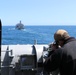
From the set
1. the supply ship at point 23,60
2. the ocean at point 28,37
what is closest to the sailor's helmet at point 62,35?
the supply ship at point 23,60

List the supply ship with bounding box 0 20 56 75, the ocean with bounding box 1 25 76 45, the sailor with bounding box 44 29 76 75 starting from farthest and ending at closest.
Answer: the ocean with bounding box 1 25 76 45
the supply ship with bounding box 0 20 56 75
the sailor with bounding box 44 29 76 75

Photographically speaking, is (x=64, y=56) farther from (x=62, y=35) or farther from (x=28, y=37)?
(x=28, y=37)

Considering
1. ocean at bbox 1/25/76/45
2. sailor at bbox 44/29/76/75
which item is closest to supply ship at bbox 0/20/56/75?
sailor at bbox 44/29/76/75

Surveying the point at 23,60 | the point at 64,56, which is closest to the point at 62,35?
the point at 64,56

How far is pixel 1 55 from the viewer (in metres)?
5.64

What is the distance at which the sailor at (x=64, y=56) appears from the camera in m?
4.58

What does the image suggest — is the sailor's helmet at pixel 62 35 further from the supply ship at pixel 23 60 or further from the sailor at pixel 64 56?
the supply ship at pixel 23 60

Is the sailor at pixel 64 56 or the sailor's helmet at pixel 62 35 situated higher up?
the sailor's helmet at pixel 62 35

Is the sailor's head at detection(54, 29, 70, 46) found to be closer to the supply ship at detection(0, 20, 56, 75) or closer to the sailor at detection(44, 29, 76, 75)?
the sailor at detection(44, 29, 76, 75)

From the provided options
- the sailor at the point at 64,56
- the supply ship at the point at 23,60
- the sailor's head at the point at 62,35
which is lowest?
the supply ship at the point at 23,60

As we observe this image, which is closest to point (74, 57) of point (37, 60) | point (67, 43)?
point (67, 43)

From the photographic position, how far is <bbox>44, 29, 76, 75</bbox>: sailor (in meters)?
4.58

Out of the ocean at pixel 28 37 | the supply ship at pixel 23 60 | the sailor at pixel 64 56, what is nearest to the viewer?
the sailor at pixel 64 56

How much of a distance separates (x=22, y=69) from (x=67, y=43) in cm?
115
